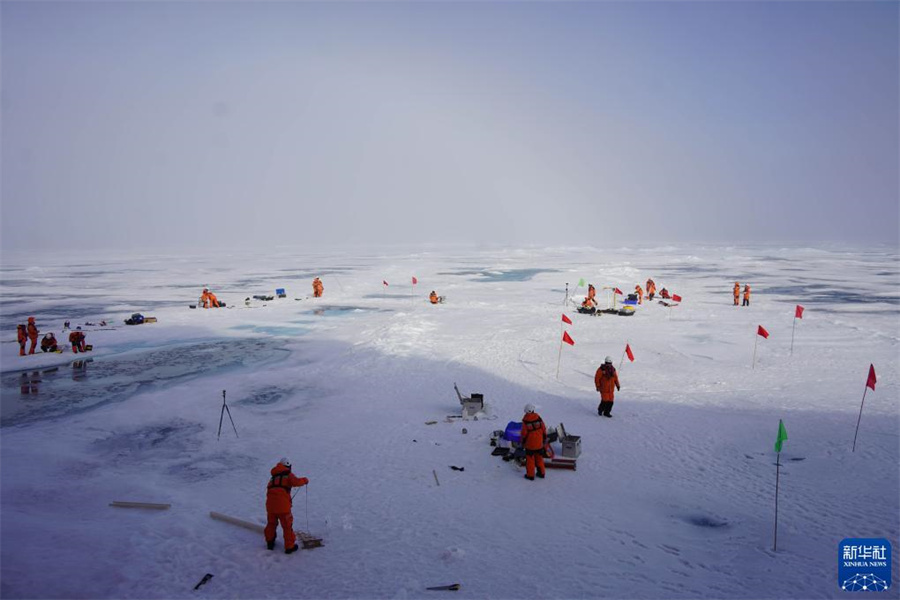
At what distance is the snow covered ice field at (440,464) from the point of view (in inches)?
235

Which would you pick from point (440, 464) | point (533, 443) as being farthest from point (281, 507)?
point (533, 443)

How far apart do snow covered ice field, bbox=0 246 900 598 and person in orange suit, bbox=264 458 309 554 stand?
0.63 ft

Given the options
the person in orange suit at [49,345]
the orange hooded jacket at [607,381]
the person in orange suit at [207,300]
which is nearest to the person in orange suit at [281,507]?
the orange hooded jacket at [607,381]

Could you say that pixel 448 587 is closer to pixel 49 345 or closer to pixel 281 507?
pixel 281 507

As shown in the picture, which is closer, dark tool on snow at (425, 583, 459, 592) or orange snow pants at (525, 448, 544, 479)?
dark tool on snow at (425, 583, 459, 592)

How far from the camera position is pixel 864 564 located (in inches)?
238

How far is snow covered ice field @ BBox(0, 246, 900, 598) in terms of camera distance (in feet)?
19.6

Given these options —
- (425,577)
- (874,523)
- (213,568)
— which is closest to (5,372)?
(213,568)

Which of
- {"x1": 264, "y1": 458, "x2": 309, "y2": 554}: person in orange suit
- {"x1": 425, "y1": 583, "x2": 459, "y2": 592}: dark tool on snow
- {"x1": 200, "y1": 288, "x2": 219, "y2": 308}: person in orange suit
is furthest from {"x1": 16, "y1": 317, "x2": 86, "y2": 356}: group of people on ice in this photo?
{"x1": 425, "y1": 583, "x2": 459, "y2": 592}: dark tool on snow

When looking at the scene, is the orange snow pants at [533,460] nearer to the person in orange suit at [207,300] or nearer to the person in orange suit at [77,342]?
the person in orange suit at [77,342]

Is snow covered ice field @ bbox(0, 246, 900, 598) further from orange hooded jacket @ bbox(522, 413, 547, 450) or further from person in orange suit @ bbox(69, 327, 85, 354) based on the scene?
person in orange suit @ bbox(69, 327, 85, 354)

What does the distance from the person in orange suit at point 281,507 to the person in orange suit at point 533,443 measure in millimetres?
3654

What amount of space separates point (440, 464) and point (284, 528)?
3.25 meters

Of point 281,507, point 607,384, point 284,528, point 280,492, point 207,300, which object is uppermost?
point 207,300
